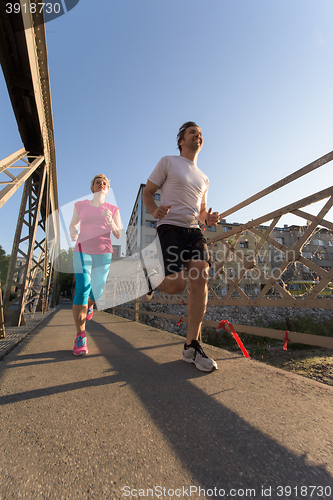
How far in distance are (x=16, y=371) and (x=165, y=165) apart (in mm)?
2077

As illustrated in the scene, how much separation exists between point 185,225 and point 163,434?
1.57 metres

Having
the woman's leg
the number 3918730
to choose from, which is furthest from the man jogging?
the number 3918730

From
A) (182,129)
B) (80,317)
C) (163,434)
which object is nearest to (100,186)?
(182,129)

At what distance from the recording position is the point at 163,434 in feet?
→ 2.95

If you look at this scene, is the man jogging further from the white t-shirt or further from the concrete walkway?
the concrete walkway

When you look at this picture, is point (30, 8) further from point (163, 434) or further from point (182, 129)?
point (163, 434)

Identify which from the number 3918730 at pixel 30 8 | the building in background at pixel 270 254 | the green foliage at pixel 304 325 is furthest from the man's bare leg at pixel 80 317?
the green foliage at pixel 304 325

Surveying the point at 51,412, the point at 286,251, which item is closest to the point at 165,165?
the point at 286,251

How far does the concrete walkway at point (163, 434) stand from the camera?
0.65 meters

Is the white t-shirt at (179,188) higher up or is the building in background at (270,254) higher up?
the white t-shirt at (179,188)

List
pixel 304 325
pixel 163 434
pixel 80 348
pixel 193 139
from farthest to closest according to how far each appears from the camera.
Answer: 1. pixel 304 325
2. pixel 193 139
3. pixel 80 348
4. pixel 163 434

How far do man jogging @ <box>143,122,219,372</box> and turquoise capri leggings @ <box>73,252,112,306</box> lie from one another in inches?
26.7

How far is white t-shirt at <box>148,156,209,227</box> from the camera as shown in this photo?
2.15 m

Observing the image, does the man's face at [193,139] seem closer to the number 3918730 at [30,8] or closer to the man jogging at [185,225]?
the man jogging at [185,225]
